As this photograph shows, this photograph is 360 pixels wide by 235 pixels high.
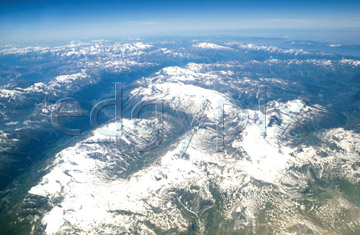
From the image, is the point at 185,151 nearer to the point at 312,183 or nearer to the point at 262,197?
the point at 262,197

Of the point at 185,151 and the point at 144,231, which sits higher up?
the point at 185,151

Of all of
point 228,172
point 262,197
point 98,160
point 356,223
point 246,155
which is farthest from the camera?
point 98,160

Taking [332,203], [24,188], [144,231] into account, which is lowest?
[24,188]

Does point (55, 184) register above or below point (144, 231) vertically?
above

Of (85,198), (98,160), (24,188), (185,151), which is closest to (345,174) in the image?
(185,151)

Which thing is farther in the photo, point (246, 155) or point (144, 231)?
point (246, 155)

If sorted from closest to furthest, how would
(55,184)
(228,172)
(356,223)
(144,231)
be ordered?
(356,223) → (144,231) → (55,184) → (228,172)

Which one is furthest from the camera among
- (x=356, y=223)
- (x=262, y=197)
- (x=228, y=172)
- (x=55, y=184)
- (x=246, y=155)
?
(x=246, y=155)

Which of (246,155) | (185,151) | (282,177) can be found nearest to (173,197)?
(185,151)

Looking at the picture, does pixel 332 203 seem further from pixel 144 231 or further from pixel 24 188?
pixel 24 188
